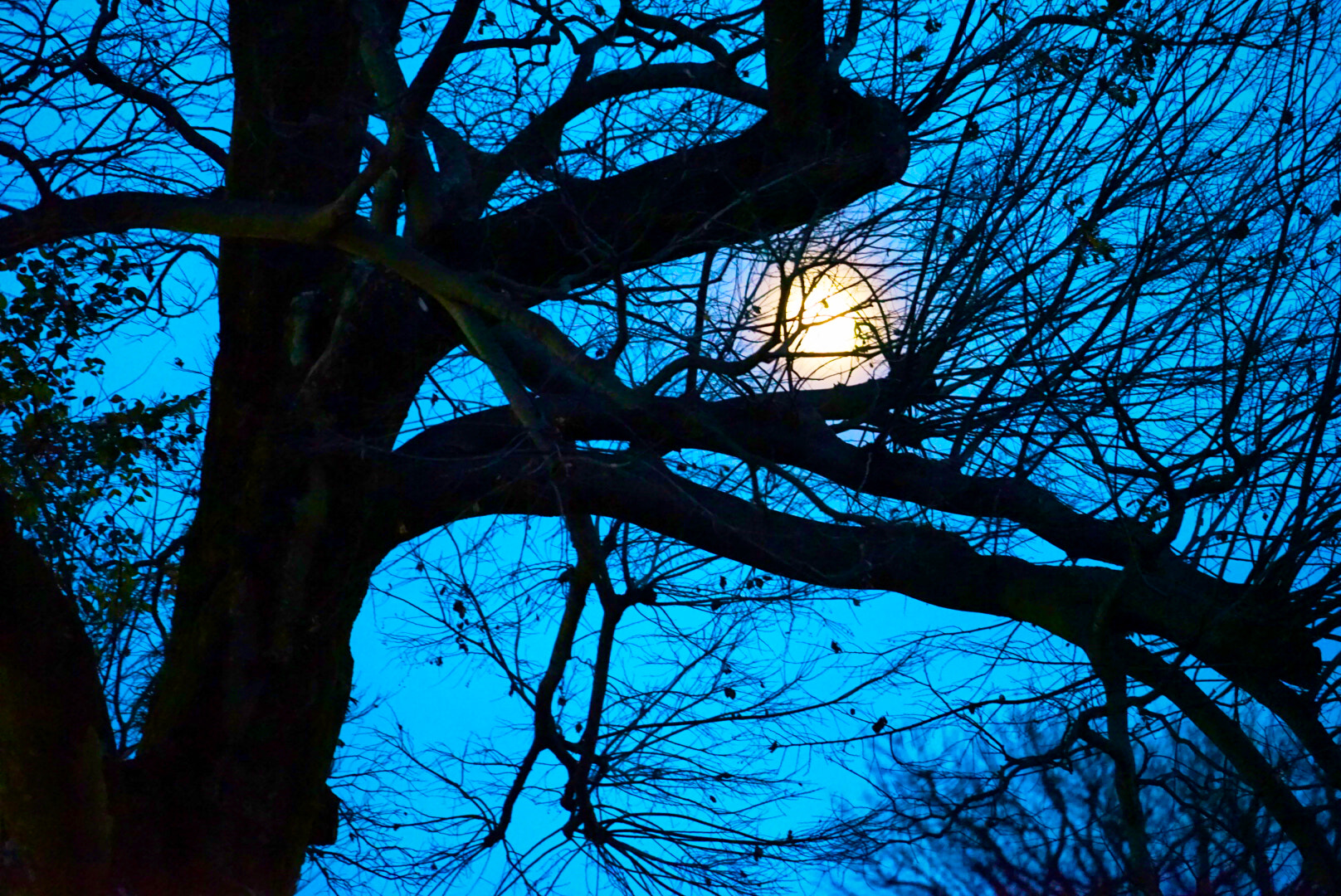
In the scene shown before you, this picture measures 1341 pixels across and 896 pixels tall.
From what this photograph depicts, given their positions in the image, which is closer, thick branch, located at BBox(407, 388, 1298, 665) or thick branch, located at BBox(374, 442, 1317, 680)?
thick branch, located at BBox(374, 442, 1317, 680)

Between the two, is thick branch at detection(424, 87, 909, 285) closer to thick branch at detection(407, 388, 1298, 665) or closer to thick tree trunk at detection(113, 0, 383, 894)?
thick branch at detection(407, 388, 1298, 665)

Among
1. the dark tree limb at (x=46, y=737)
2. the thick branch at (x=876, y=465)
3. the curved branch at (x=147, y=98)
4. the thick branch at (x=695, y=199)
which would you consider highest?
the curved branch at (x=147, y=98)

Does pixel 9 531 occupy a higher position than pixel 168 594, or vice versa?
pixel 168 594

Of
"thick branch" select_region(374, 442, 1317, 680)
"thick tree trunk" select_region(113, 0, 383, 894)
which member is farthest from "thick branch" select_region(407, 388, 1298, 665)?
"thick tree trunk" select_region(113, 0, 383, 894)

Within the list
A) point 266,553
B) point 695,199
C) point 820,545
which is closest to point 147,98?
point 266,553

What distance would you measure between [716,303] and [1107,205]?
1.30 metres

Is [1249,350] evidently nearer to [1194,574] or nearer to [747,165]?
[1194,574]

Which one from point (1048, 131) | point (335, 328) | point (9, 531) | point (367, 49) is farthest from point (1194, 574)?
point (9, 531)

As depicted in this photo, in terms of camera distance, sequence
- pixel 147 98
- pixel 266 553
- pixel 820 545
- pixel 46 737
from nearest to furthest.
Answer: pixel 46 737
pixel 820 545
pixel 266 553
pixel 147 98

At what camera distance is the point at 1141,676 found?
3754 millimetres

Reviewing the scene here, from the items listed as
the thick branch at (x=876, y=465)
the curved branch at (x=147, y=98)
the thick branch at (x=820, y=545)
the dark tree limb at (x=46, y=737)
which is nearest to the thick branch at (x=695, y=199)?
the thick branch at (x=876, y=465)

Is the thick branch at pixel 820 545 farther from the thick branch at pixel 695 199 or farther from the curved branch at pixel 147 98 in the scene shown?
the curved branch at pixel 147 98

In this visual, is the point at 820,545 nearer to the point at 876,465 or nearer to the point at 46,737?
the point at 876,465

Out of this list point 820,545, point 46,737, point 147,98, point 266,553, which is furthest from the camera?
point 147,98
